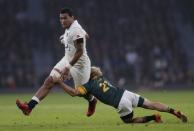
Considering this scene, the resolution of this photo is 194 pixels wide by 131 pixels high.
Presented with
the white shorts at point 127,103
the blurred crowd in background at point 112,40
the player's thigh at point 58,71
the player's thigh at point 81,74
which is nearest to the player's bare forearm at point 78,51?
the player's thigh at point 58,71

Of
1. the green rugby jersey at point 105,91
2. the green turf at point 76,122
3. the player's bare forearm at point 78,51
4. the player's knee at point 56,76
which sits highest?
the player's bare forearm at point 78,51

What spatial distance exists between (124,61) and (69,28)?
2062 centimetres

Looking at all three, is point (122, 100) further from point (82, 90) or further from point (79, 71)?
point (79, 71)

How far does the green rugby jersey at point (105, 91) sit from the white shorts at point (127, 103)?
0.26 feet

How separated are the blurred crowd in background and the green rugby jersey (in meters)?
19.7

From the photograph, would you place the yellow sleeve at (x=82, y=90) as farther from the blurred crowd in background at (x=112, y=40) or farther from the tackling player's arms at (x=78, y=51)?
the blurred crowd in background at (x=112, y=40)

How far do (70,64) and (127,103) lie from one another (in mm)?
1333

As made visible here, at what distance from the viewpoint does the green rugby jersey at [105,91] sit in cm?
1437

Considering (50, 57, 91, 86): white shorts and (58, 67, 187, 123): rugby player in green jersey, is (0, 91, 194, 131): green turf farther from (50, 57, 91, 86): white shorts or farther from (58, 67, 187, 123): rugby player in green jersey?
(50, 57, 91, 86): white shorts

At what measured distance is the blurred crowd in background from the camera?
3488 cm

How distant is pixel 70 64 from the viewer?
14586 millimetres

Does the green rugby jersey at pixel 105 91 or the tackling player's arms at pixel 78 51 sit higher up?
the tackling player's arms at pixel 78 51

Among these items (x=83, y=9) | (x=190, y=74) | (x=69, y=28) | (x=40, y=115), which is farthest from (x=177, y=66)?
(x=69, y=28)

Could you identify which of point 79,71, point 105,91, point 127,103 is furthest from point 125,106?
point 79,71
